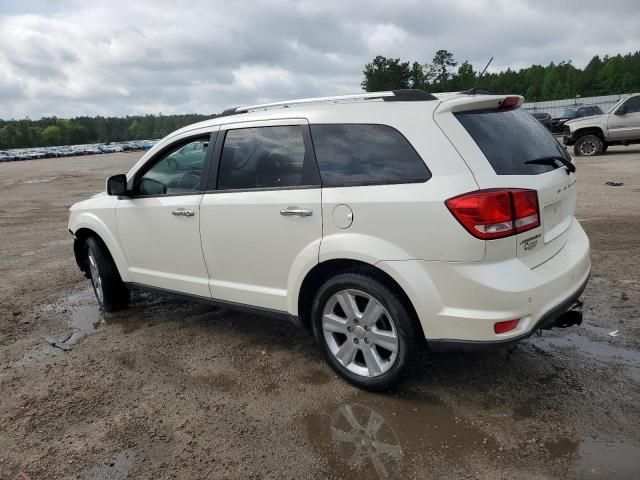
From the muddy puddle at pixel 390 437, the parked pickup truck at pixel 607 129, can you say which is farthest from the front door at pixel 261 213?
the parked pickup truck at pixel 607 129

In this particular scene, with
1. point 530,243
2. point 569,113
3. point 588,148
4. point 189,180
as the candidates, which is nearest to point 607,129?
point 588,148

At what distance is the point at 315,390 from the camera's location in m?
3.51

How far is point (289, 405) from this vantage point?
3348 mm

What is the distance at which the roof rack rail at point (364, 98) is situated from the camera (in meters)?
3.26

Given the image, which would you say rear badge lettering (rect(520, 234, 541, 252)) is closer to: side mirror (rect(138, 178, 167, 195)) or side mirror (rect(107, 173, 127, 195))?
side mirror (rect(138, 178, 167, 195))

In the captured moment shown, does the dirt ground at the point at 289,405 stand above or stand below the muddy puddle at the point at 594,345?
below

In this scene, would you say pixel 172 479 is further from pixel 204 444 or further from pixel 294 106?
pixel 294 106

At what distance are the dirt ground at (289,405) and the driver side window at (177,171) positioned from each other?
128 cm

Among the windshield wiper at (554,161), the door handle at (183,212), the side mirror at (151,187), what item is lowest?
the door handle at (183,212)

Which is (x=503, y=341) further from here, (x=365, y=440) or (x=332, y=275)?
(x=332, y=275)

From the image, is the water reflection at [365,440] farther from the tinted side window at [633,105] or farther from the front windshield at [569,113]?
the front windshield at [569,113]

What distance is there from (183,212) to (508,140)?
243cm

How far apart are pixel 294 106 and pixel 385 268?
1.46 m

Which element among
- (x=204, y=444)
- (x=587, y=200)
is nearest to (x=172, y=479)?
(x=204, y=444)
